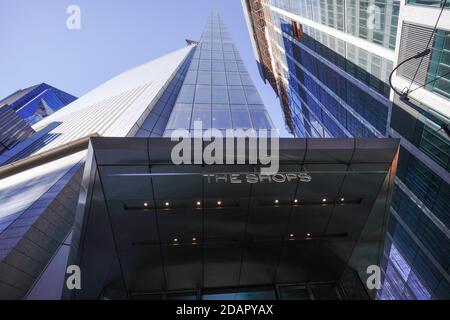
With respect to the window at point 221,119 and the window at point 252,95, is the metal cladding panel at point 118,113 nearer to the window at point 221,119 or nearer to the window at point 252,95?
the window at point 221,119

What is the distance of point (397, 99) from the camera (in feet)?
85.0

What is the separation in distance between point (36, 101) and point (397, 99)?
14838cm

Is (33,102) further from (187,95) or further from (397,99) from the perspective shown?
(397,99)

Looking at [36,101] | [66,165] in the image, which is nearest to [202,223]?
[66,165]

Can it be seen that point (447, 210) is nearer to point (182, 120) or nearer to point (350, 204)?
point (350, 204)

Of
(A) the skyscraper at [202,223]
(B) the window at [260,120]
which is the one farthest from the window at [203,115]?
(A) the skyscraper at [202,223]

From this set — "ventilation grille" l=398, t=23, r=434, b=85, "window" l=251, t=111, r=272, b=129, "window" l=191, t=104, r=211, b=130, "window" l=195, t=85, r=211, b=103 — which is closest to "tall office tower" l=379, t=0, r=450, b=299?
"ventilation grille" l=398, t=23, r=434, b=85

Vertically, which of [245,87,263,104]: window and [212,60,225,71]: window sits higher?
[212,60,225,71]: window

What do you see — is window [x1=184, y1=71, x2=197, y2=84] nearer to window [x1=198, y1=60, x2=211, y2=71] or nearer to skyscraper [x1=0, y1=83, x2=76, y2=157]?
window [x1=198, y1=60, x2=211, y2=71]

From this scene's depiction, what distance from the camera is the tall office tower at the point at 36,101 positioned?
4498 inches

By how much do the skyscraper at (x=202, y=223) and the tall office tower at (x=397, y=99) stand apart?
12.5 m

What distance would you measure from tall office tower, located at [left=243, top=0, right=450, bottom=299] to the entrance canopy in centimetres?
1222

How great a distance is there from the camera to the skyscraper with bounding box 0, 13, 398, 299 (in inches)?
379

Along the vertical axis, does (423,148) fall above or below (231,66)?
below
